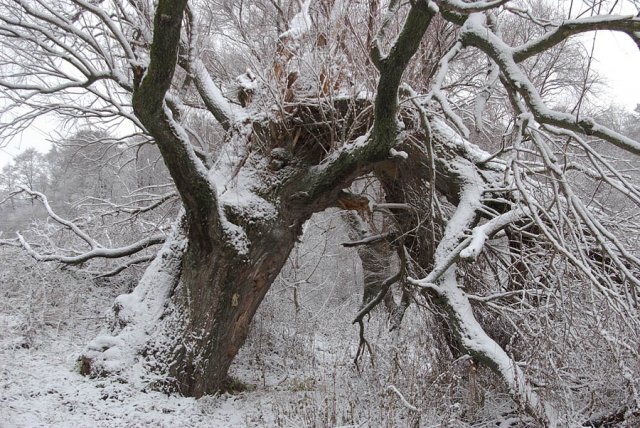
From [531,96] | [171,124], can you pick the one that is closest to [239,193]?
[171,124]

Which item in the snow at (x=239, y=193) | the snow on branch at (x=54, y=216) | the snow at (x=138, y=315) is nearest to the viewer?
the snow at (x=138, y=315)

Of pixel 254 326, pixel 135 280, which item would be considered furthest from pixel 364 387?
pixel 135 280

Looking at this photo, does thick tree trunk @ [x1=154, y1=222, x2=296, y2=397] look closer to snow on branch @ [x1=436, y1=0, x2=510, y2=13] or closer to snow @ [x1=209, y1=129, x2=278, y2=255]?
snow @ [x1=209, y1=129, x2=278, y2=255]

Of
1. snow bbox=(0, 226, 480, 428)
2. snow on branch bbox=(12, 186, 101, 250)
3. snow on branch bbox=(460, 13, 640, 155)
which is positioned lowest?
snow bbox=(0, 226, 480, 428)

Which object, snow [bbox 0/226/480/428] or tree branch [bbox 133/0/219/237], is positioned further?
snow [bbox 0/226/480/428]

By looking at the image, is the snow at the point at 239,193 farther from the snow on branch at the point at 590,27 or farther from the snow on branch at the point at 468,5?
the snow on branch at the point at 590,27

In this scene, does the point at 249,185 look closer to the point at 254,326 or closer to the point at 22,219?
the point at 254,326

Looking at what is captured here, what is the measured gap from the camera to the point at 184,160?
Result: 420cm

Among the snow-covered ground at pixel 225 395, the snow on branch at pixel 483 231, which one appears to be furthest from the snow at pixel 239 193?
the snow on branch at pixel 483 231

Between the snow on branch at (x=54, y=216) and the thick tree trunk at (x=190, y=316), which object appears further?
the snow on branch at (x=54, y=216)

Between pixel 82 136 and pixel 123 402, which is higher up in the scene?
pixel 82 136

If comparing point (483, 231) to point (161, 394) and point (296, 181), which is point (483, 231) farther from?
point (161, 394)

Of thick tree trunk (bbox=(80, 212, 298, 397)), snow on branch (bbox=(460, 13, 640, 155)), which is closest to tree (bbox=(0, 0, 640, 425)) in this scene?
thick tree trunk (bbox=(80, 212, 298, 397))

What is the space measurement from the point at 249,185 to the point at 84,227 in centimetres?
485
